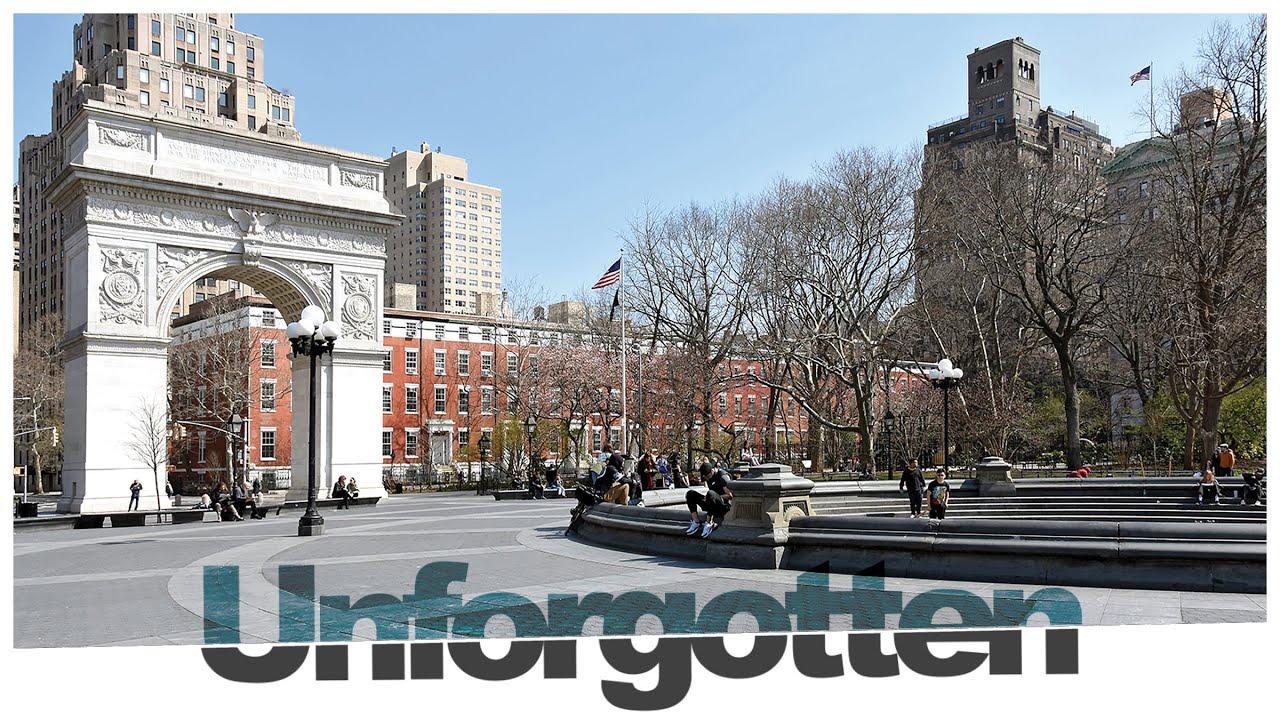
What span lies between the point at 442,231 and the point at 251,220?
446 feet

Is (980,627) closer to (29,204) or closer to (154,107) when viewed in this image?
(154,107)

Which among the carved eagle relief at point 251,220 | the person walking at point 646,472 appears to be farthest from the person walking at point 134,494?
the person walking at point 646,472

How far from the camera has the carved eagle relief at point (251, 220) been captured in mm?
36469

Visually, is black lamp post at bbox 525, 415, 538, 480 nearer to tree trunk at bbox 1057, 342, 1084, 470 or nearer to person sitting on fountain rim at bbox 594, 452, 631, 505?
tree trunk at bbox 1057, 342, 1084, 470

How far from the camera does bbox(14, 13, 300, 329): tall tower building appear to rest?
93625mm

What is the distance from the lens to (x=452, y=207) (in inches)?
6732

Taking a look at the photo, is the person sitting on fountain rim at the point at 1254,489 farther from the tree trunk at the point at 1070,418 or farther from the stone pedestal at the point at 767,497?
the tree trunk at the point at 1070,418

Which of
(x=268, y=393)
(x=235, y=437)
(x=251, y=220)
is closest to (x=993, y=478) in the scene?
(x=251, y=220)

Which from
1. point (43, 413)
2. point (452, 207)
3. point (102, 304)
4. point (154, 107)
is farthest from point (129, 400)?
point (452, 207)

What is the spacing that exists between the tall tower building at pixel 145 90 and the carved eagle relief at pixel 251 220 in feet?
181

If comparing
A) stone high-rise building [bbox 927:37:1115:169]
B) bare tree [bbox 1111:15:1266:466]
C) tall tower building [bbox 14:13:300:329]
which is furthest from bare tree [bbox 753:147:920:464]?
stone high-rise building [bbox 927:37:1115:169]

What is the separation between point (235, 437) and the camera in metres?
45.6

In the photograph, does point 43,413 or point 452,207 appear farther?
point 452,207

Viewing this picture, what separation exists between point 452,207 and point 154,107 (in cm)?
7789
